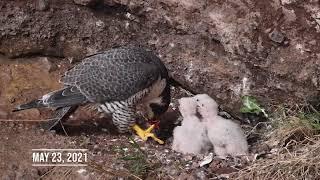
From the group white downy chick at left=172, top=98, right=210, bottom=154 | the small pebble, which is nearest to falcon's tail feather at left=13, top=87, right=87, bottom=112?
white downy chick at left=172, top=98, right=210, bottom=154

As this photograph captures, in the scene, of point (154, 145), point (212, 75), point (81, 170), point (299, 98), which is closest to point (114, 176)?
point (81, 170)

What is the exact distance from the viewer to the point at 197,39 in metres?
4.49

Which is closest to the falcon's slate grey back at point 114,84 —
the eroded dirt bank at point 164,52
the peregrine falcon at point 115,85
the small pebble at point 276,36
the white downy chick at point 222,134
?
the peregrine falcon at point 115,85

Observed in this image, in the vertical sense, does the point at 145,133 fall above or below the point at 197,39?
below

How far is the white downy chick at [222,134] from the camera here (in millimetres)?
3951

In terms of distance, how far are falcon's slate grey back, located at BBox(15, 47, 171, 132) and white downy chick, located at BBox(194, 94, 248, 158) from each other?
390mm

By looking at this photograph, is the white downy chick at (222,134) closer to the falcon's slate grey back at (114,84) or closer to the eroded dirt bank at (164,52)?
the eroded dirt bank at (164,52)

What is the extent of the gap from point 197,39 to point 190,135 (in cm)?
86

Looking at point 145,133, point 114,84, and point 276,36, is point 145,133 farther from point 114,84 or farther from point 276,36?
point 276,36

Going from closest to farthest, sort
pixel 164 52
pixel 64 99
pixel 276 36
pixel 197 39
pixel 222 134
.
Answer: pixel 222 134, pixel 64 99, pixel 276 36, pixel 197 39, pixel 164 52

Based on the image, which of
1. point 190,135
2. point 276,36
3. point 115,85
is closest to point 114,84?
point 115,85

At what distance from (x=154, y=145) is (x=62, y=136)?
67 centimetres

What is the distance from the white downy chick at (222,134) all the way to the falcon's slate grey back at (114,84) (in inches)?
15.4

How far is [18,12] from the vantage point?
493 cm
